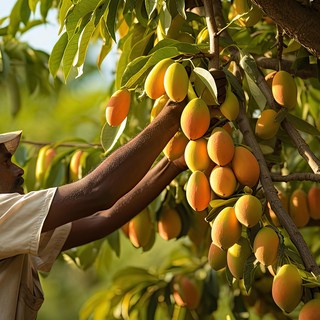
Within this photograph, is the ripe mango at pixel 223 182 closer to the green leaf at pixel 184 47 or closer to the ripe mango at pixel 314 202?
the green leaf at pixel 184 47

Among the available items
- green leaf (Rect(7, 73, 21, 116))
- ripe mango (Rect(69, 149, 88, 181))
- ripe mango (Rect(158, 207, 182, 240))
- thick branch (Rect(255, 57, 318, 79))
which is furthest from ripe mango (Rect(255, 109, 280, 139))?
green leaf (Rect(7, 73, 21, 116))

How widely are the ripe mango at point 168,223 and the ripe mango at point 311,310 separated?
85 cm

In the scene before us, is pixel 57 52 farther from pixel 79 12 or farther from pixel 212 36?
pixel 212 36

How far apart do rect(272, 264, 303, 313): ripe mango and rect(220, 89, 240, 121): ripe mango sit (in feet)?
1.07

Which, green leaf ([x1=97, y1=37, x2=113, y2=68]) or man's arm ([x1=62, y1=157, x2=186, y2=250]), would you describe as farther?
green leaf ([x1=97, y1=37, x2=113, y2=68])

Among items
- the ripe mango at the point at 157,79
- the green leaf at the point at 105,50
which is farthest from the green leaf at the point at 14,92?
the ripe mango at the point at 157,79

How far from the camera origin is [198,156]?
1.81 metres

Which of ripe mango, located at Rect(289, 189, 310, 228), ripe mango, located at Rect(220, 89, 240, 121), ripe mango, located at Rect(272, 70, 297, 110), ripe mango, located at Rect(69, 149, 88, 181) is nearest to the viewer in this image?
ripe mango, located at Rect(220, 89, 240, 121)

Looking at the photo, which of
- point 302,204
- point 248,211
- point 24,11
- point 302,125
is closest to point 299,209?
point 302,204

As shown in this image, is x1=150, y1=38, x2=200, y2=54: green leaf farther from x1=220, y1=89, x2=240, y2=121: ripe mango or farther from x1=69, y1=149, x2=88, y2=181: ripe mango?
x1=69, y1=149, x2=88, y2=181: ripe mango

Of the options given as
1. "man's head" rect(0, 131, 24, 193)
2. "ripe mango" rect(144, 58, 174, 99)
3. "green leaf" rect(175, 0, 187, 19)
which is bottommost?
"man's head" rect(0, 131, 24, 193)

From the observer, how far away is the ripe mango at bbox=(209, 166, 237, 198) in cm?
176

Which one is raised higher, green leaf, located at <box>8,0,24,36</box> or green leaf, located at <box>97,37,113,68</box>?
green leaf, located at <box>97,37,113,68</box>

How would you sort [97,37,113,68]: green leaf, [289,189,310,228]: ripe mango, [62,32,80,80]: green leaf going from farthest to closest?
1. [289,189,310,228]: ripe mango
2. [97,37,113,68]: green leaf
3. [62,32,80,80]: green leaf
